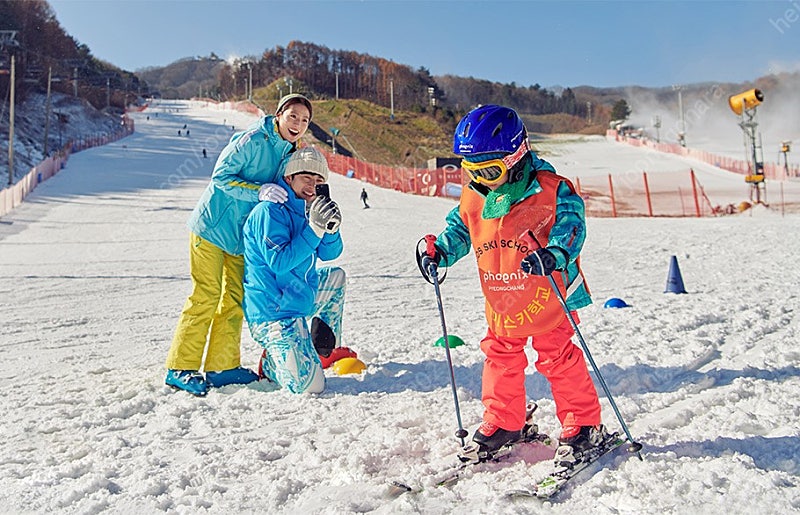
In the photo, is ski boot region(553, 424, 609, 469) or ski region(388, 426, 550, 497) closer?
ski region(388, 426, 550, 497)

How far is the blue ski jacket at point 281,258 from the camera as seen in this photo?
147 inches

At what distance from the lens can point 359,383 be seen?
4031 millimetres

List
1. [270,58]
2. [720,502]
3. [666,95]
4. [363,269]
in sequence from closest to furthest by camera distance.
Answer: [720,502] < [363,269] < [666,95] < [270,58]

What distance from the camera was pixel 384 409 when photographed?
350cm

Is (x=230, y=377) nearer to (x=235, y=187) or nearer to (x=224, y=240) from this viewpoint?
(x=224, y=240)

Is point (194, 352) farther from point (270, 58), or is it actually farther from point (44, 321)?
point (270, 58)

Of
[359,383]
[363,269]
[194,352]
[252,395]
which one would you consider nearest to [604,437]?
[359,383]

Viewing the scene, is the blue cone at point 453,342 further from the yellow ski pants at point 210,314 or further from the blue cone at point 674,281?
the blue cone at point 674,281

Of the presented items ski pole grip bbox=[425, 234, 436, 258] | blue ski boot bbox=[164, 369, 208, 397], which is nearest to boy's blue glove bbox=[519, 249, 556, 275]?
ski pole grip bbox=[425, 234, 436, 258]

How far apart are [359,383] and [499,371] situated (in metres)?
1.41

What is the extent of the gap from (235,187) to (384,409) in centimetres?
166

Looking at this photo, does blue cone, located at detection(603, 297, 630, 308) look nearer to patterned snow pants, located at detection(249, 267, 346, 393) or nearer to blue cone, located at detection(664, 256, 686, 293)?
blue cone, located at detection(664, 256, 686, 293)

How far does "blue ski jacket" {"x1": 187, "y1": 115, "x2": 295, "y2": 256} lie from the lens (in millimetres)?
3934

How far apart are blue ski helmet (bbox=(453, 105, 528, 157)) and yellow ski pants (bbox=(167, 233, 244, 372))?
6.56 ft
